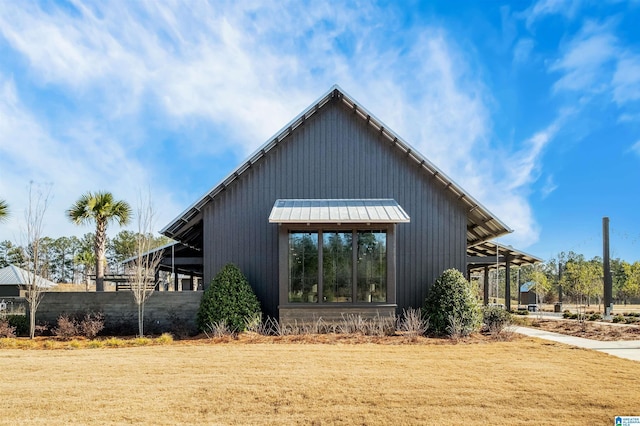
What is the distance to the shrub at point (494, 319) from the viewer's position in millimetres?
14957

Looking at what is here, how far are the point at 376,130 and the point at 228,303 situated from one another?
8.58 m

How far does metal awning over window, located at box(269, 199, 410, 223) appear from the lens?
46.5 feet

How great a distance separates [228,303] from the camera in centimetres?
1421

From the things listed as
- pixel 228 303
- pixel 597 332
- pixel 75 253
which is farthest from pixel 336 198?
pixel 75 253

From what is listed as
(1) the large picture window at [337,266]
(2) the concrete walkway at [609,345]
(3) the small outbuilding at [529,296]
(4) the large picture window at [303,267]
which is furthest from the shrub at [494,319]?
(3) the small outbuilding at [529,296]

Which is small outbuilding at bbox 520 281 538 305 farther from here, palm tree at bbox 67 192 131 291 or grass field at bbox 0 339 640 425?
palm tree at bbox 67 192 131 291

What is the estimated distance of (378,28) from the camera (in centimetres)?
1617

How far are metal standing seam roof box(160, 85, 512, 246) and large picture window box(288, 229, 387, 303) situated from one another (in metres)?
3.33

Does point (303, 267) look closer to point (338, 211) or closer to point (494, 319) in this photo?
point (338, 211)

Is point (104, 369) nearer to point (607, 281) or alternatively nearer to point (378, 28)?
point (378, 28)

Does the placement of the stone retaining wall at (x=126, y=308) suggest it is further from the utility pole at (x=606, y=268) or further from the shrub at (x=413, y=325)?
the utility pole at (x=606, y=268)

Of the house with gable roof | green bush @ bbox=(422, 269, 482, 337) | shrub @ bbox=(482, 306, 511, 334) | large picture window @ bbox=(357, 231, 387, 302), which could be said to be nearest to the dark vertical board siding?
the house with gable roof

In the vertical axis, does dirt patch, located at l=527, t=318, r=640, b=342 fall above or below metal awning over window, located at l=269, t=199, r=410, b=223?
below

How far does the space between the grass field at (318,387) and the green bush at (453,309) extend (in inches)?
90.1
